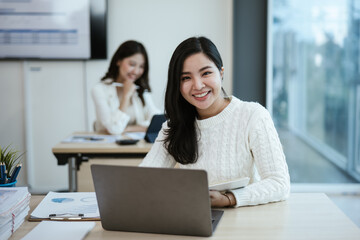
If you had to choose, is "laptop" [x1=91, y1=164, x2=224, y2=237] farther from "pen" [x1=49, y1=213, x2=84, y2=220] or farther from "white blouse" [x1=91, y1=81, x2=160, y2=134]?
"white blouse" [x1=91, y1=81, x2=160, y2=134]

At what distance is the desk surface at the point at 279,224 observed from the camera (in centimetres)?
117

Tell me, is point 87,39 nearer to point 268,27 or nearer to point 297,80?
point 268,27

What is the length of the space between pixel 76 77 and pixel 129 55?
870mm

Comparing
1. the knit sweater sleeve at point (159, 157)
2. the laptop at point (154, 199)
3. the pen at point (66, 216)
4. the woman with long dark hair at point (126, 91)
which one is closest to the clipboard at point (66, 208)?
the pen at point (66, 216)

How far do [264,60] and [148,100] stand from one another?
3.68 feet

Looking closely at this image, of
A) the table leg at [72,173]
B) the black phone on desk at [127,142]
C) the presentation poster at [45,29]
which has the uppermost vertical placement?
the presentation poster at [45,29]

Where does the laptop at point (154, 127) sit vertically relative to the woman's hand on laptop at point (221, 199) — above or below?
above

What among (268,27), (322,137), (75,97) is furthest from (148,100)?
(322,137)

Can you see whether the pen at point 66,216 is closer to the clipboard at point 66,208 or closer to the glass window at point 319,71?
the clipboard at point 66,208

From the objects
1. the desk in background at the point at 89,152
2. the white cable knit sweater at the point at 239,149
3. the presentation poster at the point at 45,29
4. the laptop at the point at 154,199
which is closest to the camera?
the laptop at the point at 154,199

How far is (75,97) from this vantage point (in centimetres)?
406

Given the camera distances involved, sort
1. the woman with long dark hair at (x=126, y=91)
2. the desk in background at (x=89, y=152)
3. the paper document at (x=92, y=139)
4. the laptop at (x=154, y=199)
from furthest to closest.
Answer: the woman with long dark hair at (x=126, y=91)
the paper document at (x=92, y=139)
the desk in background at (x=89, y=152)
the laptop at (x=154, y=199)

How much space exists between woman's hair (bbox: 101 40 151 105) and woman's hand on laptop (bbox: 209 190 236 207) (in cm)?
218

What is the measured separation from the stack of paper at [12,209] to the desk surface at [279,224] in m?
0.03
